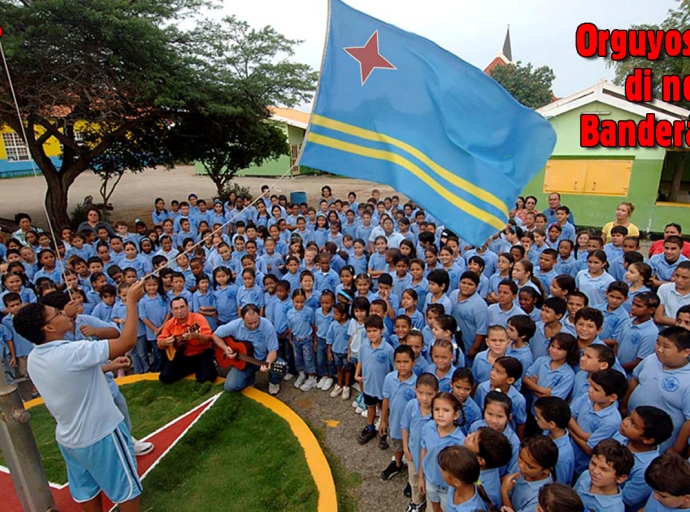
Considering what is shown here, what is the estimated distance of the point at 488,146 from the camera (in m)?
3.81

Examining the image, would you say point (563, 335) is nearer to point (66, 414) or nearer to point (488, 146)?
point (488, 146)

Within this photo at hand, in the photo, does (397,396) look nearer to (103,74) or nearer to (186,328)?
(186,328)

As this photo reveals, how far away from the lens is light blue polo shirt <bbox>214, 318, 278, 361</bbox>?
5.32 metres

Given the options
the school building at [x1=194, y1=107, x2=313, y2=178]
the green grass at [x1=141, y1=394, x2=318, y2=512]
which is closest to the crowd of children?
the green grass at [x1=141, y1=394, x2=318, y2=512]

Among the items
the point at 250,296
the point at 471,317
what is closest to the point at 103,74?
the point at 250,296

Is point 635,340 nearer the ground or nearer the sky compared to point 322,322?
nearer the sky

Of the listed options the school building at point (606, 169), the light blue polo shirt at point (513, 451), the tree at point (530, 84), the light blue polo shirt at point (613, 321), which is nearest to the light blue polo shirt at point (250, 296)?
the light blue polo shirt at point (513, 451)

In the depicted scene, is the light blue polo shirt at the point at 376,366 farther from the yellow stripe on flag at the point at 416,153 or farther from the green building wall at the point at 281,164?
the green building wall at the point at 281,164

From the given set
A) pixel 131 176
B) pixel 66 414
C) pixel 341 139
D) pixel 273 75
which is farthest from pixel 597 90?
pixel 131 176

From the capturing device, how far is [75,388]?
2.96m

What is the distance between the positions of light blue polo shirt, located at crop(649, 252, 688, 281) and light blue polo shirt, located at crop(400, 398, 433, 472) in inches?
167

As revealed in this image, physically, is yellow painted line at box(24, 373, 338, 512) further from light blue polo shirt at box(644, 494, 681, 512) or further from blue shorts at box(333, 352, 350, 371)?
light blue polo shirt at box(644, 494, 681, 512)

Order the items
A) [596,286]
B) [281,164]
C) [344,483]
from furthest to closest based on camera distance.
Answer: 1. [281,164]
2. [596,286]
3. [344,483]

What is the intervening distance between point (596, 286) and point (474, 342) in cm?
158
